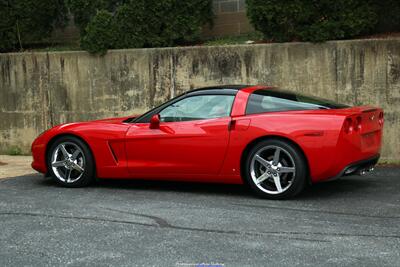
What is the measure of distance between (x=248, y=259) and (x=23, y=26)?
9.47 metres

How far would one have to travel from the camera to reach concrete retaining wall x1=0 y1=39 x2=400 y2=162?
9453mm

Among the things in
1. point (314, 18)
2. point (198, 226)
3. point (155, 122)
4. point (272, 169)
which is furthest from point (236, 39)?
point (198, 226)

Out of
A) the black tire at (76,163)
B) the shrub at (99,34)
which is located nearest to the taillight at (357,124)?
the black tire at (76,163)

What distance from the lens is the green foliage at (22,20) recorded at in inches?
486

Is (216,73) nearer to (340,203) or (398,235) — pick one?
(340,203)

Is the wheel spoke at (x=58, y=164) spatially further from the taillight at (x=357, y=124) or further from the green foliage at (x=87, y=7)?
the green foliage at (x=87, y=7)

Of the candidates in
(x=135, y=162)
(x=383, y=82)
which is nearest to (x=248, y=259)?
(x=135, y=162)

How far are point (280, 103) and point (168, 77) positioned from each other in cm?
411

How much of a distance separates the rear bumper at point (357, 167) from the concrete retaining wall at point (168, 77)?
2.70m

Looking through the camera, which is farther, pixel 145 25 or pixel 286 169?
pixel 145 25

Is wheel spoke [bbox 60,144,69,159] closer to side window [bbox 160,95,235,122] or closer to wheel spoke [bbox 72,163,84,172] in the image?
wheel spoke [bbox 72,163,84,172]

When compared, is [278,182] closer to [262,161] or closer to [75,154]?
[262,161]

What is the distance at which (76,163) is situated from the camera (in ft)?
25.2

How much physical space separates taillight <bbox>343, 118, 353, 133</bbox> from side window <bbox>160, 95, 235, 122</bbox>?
1.35 m
